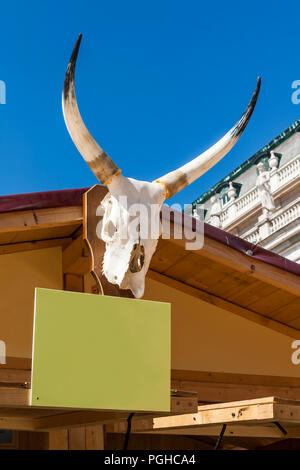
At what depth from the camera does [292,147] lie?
45.2 m

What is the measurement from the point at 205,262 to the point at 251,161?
1732 inches

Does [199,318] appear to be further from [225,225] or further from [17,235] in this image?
[225,225]

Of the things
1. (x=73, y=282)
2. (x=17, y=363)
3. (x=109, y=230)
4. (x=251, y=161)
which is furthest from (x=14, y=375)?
(x=251, y=161)

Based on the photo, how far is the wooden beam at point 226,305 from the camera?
750 centimetres

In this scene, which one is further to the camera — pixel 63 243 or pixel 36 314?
pixel 63 243

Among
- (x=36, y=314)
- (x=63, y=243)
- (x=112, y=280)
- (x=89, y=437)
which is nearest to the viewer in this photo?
(x=36, y=314)

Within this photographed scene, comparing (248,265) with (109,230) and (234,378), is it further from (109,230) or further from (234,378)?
(109,230)

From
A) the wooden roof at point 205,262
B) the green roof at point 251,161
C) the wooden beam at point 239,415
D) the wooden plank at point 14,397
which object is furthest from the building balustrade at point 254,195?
the wooden plank at point 14,397

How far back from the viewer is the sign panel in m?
4.05

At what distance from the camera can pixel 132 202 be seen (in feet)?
16.5

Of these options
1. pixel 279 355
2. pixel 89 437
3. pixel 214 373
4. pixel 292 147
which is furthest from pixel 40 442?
pixel 292 147

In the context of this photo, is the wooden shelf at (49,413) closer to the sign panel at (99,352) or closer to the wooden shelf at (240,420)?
the sign panel at (99,352)

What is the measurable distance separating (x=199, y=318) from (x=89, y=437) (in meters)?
1.76

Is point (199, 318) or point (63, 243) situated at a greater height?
point (63, 243)
